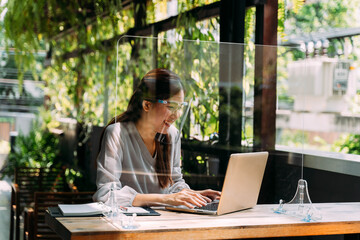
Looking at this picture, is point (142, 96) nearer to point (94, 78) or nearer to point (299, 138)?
point (299, 138)

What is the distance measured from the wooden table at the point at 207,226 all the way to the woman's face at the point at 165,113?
16.5 inches

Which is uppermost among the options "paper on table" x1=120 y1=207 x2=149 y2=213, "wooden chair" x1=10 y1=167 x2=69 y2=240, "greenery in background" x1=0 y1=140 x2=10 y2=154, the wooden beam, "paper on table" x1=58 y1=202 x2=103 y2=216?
the wooden beam

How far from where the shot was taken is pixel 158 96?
267 cm

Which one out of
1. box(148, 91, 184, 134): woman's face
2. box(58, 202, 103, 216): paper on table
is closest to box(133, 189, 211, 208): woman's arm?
box(58, 202, 103, 216): paper on table

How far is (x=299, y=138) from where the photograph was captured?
3.08m

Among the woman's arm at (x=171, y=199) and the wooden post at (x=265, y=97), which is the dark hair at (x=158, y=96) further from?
the wooden post at (x=265, y=97)

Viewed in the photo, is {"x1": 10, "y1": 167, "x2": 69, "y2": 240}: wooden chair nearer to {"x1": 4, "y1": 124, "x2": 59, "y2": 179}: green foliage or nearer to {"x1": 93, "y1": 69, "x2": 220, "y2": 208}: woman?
{"x1": 4, "y1": 124, "x2": 59, "y2": 179}: green foliage

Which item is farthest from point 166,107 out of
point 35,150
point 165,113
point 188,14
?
point 35,150

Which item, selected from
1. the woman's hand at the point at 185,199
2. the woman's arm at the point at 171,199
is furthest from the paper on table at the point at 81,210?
the woman's hand at the point at 185,199

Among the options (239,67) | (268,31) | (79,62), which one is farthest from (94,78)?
(239,67)

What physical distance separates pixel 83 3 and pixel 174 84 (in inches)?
110

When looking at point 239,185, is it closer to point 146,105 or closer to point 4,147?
point 146,105

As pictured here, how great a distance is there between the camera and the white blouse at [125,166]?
8.69 feet

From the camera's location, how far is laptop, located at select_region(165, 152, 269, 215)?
8.28 feet
